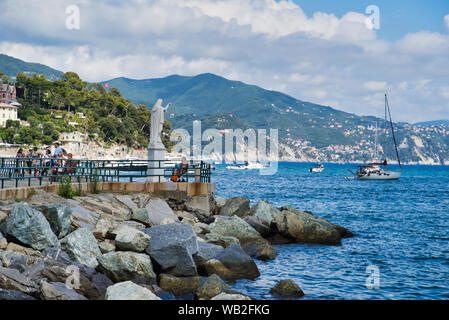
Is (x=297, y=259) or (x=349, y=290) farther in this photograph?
(x=297, y=259)

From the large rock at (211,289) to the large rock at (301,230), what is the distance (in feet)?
31.9

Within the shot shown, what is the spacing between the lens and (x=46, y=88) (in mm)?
151875

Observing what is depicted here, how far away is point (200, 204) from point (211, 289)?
33.3ft

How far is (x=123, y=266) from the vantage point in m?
11.5

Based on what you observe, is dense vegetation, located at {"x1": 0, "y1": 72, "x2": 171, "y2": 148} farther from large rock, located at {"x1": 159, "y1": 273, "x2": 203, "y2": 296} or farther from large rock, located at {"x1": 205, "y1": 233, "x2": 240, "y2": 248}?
large rock, located at {"x1": 159, "y1": 273, "x2": 203, "y2": 296}

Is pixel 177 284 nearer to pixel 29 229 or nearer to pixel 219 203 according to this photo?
pixel 29 229

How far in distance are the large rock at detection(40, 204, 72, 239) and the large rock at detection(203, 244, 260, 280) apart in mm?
3875

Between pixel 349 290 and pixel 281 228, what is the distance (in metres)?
7.27

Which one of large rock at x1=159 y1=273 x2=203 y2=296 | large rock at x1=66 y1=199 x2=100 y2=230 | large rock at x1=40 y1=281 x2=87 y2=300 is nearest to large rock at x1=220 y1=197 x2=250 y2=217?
large rock at x1=66 y1=199 x2=100 y2=230

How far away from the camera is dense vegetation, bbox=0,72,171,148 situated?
14100 cm

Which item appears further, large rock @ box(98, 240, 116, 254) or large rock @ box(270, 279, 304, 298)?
large rock @ box(98, 240, 116, 254)

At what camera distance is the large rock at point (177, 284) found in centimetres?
1162
